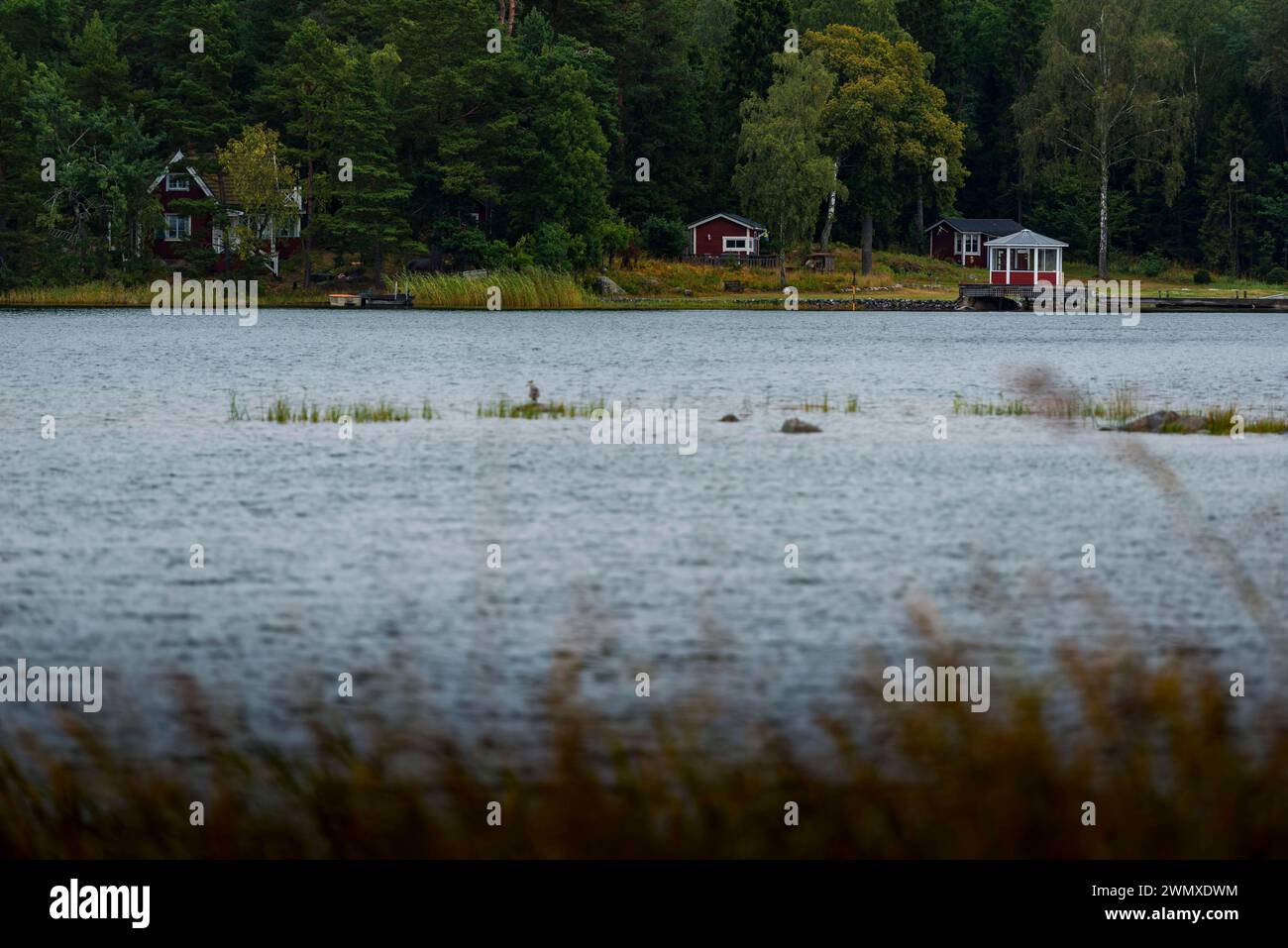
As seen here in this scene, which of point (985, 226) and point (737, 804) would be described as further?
point (985, 226)

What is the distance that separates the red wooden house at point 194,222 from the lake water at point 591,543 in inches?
2314

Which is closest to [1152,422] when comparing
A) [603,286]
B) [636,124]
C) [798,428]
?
[798,428]

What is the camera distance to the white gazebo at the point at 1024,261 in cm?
11706

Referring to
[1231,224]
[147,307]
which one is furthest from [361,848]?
[1231,224]

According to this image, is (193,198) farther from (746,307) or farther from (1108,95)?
(1108,95)

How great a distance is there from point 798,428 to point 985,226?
322 ft

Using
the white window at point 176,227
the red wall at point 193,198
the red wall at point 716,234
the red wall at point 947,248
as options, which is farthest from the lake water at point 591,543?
the red wall at point 947,248

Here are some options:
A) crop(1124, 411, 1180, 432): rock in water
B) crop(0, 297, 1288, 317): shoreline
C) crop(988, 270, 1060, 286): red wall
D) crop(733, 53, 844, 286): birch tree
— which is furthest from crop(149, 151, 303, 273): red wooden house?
crop(1124, 411, 1180, 432): rock in water

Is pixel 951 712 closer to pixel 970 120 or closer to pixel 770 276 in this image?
pixel 770 276

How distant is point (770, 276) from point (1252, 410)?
7457 centimetres

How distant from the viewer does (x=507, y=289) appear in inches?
4075

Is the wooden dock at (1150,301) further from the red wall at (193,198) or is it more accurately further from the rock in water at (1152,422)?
the rock in water at (1152,422)

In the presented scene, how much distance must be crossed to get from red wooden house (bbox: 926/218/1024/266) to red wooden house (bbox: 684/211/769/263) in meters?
18.5
